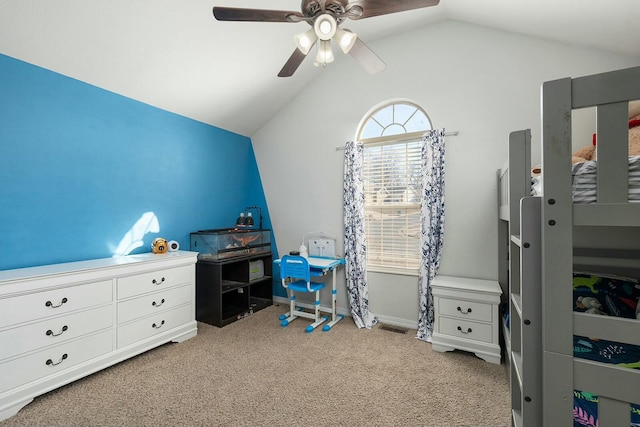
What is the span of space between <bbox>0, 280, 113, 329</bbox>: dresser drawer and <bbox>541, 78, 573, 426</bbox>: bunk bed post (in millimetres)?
2704

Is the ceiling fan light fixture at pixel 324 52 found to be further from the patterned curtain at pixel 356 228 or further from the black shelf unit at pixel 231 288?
the black shelf unit at pixel 231 288

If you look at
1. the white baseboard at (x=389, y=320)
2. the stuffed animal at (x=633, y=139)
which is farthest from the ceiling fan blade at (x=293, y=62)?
the white baseboard at (x=389, y=320)

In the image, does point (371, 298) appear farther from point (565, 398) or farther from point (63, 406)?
point (63, 406)

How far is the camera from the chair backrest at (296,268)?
2930mm

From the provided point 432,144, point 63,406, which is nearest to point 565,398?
point 432,144

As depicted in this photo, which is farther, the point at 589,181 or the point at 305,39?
the point at 305,39

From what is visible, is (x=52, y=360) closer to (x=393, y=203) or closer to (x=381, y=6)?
(x=381, y=6)

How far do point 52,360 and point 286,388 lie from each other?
5.23 feet

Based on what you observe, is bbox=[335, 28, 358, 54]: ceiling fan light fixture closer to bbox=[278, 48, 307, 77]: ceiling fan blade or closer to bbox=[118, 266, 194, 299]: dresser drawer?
bbox=[278, 48, 307, 77]: ceiling fan blade

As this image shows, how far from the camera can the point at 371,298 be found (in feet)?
10.7

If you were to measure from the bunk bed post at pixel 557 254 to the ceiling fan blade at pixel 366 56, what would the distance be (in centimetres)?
116

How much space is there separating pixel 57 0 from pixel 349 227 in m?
2.90

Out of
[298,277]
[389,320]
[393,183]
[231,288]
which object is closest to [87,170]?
[231,288]

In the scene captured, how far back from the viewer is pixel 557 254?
907 mm
